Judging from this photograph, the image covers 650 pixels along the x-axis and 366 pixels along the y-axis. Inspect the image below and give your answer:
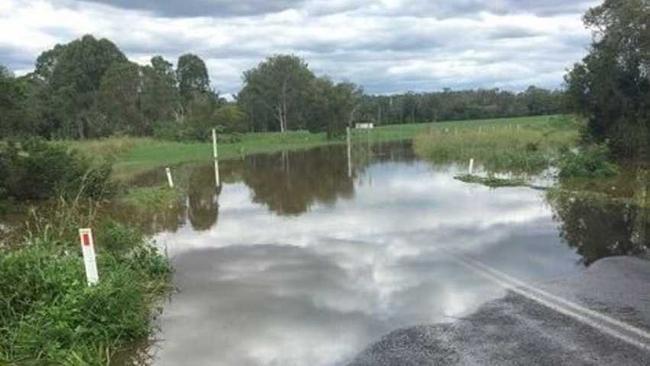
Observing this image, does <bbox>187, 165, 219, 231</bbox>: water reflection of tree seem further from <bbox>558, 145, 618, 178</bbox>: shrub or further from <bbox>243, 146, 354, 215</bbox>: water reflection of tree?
<bbox>558, 145, 618, 178</bbox>: shrub

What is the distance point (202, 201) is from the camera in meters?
21.3

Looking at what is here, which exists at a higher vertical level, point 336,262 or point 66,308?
point 66,308

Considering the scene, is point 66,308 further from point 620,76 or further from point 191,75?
point 191,75

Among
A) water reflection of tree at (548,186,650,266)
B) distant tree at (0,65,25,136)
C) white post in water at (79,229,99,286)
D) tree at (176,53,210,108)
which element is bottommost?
water reflection of tree at (548,186,650,266)

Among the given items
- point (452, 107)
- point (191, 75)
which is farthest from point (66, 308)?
point (452, 107)

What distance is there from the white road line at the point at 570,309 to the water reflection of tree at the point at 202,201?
7966 mm

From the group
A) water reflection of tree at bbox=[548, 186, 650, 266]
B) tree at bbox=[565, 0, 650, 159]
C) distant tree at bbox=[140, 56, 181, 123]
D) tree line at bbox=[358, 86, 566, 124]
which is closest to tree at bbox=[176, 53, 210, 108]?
distant tree at bbox=[140, 56, 181, 123]

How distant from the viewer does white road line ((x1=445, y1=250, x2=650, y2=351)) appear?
6.93 metres

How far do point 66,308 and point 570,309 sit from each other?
19.3 feet

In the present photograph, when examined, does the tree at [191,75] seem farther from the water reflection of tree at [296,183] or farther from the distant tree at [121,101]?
the water reflection of tree at [296,183]

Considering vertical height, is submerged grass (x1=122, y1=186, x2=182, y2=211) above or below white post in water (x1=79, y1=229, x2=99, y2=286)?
below

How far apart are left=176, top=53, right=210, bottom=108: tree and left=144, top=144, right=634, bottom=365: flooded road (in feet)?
235

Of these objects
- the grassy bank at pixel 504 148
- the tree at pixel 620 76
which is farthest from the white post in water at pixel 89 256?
the tree at pixel 620 76

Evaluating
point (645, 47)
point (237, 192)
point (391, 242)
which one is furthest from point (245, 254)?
point (645, 47)
